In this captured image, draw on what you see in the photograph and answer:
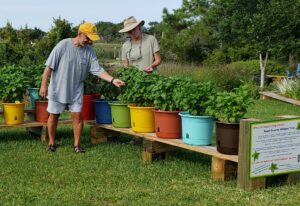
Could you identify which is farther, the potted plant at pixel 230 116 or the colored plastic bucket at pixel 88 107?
the colored plastic bucket at pixel 88 107

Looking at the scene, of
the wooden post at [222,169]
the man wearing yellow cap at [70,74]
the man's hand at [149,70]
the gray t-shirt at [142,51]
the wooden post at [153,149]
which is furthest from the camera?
the gray t-shirt at [142,51]

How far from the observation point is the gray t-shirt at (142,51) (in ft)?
20.9

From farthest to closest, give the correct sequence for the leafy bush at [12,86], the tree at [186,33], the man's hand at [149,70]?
the tree at [186,33] < the leafy bush at [12,86] < the man's hand at [149,70]

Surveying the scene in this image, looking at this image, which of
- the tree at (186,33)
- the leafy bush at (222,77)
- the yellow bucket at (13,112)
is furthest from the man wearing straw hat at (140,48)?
the tree at (186,33)

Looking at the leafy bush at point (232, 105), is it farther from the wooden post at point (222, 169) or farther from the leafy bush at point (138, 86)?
the leafy bush at point (138, 86)

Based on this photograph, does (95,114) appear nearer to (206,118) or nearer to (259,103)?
(206,118)

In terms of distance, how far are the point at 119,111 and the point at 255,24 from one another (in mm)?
13137

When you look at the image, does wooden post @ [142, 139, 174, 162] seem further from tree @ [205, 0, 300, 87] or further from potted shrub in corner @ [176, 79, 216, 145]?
tree @ [205, 0, 300, 87]

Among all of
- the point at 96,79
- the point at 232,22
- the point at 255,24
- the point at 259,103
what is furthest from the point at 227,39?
the point at 96,79

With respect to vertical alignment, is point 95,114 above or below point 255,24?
below

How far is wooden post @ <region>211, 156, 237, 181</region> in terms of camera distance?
4.75m

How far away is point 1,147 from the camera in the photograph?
20.4 feet

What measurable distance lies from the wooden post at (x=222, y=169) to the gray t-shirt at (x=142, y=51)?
6.75ft

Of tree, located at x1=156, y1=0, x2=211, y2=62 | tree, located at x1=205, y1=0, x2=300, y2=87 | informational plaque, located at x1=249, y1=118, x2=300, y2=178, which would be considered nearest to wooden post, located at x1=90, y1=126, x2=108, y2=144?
informational plaque, located at x1=249, y1=118, x2=300, y2=178
